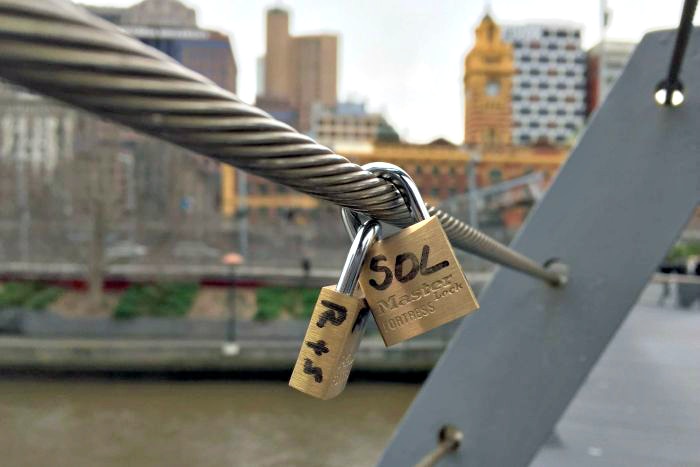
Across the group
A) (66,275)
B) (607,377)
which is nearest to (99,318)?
(66,275)

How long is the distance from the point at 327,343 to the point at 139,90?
0.38 meters

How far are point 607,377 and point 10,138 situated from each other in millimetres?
20074

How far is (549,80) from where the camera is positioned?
60.6 meters

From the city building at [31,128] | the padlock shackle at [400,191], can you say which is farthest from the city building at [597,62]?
the padlock shackle at [400,191]

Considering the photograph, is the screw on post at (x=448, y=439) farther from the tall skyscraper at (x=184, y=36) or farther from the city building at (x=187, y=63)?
the city building at (x=187, y=63)

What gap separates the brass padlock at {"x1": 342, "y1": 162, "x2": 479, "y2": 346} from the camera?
1.93ft

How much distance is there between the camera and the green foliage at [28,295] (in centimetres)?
1264

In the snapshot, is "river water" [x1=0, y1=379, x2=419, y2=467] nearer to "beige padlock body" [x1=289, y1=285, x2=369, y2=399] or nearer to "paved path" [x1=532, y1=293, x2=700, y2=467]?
"paved path" [x1=532, y1=293, x2=700, y2=467]

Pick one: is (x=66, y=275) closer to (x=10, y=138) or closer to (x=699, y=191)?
(x=10, y=138)

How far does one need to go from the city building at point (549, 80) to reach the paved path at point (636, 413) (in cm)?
6052

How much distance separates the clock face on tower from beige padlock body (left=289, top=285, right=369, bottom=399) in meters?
34.8

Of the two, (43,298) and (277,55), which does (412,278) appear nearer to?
(43,298)

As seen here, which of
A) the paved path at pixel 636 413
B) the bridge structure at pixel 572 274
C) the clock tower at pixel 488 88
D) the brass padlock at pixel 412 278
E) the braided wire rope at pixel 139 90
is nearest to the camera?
the braided wire rope at pixel 139 90

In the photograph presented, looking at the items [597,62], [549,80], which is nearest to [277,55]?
[549,80]
